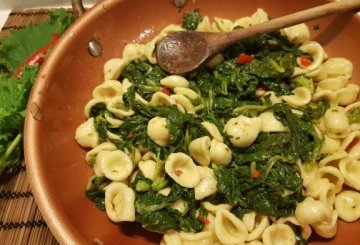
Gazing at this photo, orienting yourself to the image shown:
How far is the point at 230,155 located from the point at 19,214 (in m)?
1.61

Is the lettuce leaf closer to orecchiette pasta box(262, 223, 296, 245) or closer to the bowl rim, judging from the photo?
the bowl rim

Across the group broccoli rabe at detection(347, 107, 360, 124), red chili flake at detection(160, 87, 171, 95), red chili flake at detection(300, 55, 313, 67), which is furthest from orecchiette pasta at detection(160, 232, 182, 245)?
red chili flake at detection(300, 55, 313, 67)

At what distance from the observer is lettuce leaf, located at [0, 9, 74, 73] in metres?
3.33

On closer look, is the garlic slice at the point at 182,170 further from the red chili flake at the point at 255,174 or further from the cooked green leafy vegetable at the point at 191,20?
the cooked green leafy vegetable at the point at 191,20

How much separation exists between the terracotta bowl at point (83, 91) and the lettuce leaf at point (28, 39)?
714 mm

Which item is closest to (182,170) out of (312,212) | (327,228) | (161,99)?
(161,99)

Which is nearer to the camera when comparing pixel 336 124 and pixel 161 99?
pixel 336 124

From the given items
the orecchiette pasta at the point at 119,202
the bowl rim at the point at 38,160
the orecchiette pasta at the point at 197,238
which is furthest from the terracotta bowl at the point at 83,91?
the orecchiette pasta at the point at 197,238

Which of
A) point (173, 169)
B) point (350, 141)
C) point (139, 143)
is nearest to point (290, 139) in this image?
point (350, 141)

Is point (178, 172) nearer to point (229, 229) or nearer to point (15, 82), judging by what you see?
point (229, 229)

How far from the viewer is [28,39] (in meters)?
3.45

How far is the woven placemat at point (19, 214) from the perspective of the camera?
8.67 feet

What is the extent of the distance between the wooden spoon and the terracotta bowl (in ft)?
1.15

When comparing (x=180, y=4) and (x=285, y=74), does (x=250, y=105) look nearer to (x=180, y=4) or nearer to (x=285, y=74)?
(x=285, y=74)
